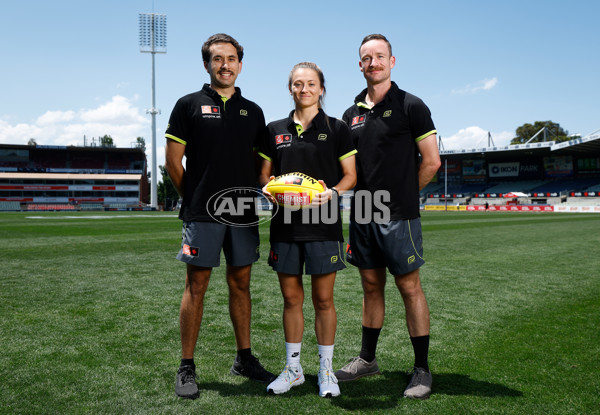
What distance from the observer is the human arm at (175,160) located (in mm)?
3029

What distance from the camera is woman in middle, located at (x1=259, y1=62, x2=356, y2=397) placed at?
2973mm

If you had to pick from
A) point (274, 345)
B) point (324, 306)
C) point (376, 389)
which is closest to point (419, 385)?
point (376, 389)

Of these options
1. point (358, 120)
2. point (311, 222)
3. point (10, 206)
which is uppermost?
point (358, 120)

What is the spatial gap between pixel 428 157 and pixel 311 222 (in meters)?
1.00

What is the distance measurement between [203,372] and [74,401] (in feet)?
2.88

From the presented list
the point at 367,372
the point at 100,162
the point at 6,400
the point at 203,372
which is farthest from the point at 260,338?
the point at 100,162

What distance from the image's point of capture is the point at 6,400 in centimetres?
271

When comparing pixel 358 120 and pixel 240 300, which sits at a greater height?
pixel 358 120

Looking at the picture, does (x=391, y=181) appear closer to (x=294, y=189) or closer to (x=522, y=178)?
(x=294, y=189)

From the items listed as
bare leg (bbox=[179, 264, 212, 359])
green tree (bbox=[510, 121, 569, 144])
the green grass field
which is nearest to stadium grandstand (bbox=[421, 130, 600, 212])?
green tree (bbox=[510, 121, 569, 144])

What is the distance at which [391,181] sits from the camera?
122 inches

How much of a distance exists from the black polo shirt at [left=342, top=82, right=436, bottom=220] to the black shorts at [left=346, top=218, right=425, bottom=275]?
0.29 feet

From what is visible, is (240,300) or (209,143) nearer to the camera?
(209,143)

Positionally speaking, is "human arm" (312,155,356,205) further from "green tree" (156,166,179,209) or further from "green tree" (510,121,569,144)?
"green tree" (510,121,569,144)
